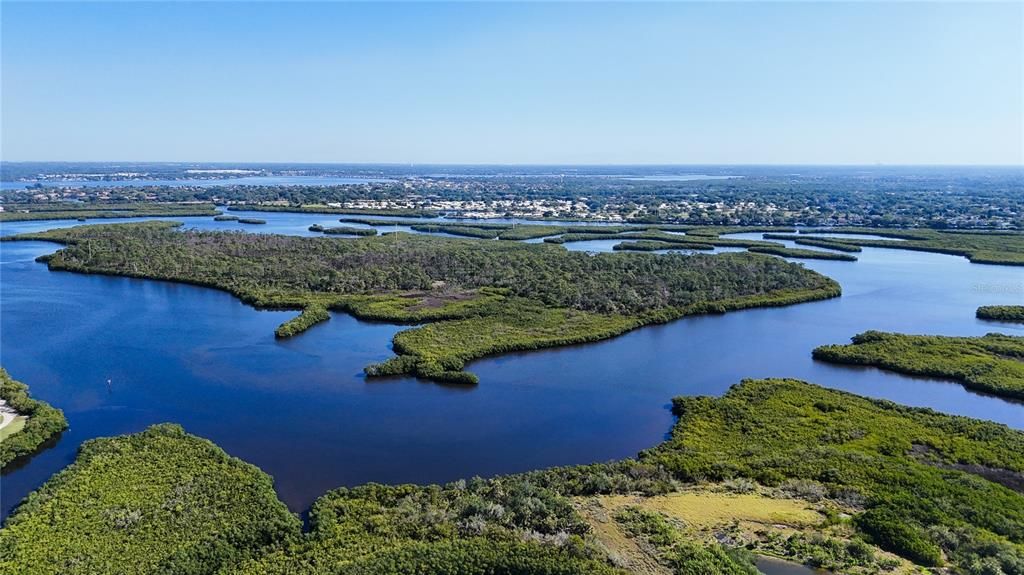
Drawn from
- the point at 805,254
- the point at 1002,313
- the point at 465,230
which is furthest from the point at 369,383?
the point at 465,230

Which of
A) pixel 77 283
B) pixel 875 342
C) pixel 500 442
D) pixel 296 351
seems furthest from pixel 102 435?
pixel 875 342

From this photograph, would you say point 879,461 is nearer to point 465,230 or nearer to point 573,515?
point 573,515

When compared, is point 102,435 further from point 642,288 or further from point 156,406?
point 642,288

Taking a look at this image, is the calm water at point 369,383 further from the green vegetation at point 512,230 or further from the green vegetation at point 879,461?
the green vegetation at point 512,230

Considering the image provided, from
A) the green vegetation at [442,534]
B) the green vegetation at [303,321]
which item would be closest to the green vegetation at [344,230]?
the green vegetation at [303,321]

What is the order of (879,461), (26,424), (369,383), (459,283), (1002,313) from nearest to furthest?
1. (879,461)
2. (26,424)
3. (369,383)
4. (1002,313)
5. (459,283)

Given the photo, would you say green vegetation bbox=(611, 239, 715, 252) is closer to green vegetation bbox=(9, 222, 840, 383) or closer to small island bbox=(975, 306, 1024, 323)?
green vegetation bbox=(9, 222, 840, 383)
